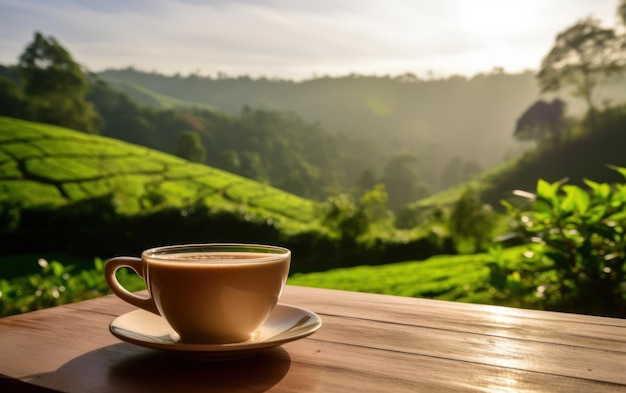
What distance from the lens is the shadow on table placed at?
503mm

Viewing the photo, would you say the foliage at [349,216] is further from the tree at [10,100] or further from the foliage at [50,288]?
the tree at [10,100]

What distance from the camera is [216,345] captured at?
1.83ft

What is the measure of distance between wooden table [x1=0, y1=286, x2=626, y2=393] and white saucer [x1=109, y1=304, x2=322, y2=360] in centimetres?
2

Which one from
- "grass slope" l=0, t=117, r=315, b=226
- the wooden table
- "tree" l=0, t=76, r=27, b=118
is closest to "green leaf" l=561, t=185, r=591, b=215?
the wooden table

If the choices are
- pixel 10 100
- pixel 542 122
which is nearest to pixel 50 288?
pixel 10 100

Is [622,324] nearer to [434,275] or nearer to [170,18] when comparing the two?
[434,275]

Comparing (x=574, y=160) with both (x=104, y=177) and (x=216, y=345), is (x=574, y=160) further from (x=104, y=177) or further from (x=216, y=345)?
(x=216, y=345)

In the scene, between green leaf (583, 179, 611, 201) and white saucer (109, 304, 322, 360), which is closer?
white saucer (109, 304, 322, 360)

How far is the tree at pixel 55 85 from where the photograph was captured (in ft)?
62.0

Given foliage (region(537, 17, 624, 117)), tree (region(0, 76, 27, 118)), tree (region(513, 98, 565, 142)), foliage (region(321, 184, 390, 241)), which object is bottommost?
foliage (region(321, 184, 390, 241))

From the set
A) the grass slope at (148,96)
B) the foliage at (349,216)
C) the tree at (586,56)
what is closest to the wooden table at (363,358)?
the foliage at (349,216)

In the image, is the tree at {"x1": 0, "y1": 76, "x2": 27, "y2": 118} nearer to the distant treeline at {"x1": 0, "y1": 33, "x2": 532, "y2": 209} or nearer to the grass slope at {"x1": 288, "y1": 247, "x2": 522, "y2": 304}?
the distant treeline at {"x1": 0, "y1": 33, "x2": 532, "y2": 209}

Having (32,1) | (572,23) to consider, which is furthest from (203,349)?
(572,23)

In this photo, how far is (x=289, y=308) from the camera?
2.46 ft
